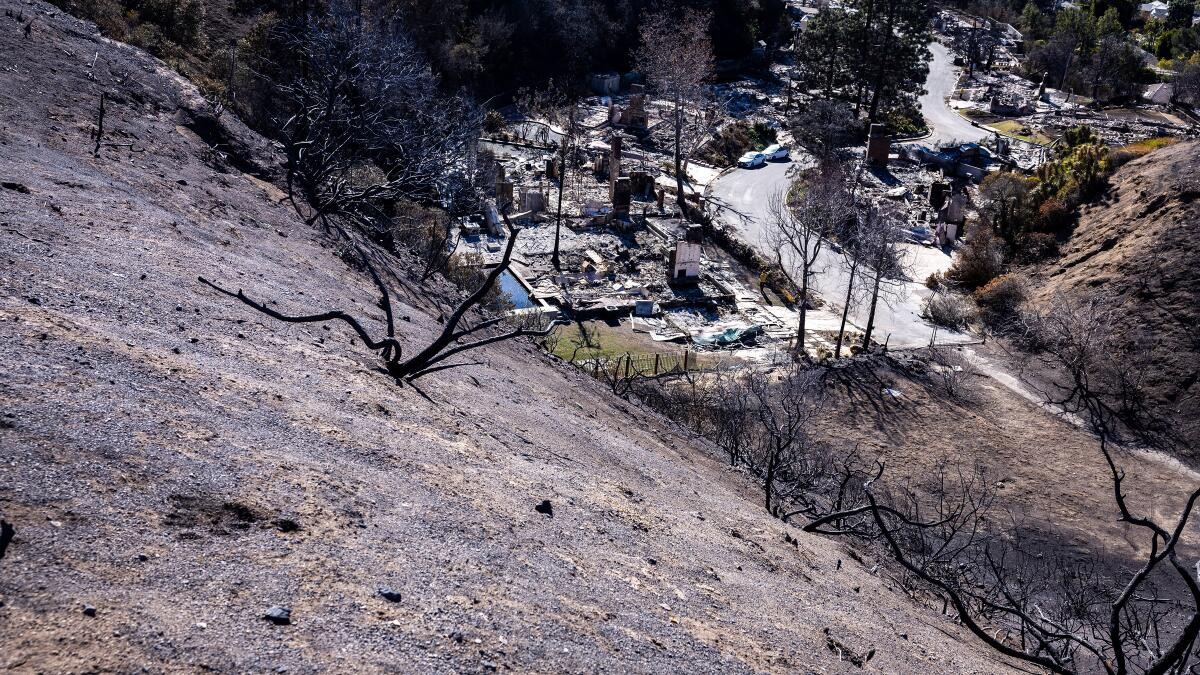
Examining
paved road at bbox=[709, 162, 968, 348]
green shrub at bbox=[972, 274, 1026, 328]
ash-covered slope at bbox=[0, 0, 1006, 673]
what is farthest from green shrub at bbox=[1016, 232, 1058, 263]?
ash-covered slope at bbox=[0, 0, 1006, 673]

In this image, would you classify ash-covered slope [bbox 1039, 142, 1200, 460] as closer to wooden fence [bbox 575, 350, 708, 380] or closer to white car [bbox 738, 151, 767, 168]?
wooden fence [bbox 575, 350, 708, 380]

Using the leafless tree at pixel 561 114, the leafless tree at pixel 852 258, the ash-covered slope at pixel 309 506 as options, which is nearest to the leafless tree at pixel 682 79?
the leafless tree at pixel 561 114

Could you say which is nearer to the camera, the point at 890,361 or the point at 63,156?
the point at 63,156

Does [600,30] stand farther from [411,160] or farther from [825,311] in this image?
[411,160]

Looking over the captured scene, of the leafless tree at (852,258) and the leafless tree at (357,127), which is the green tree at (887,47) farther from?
the leafless tree at (357,127)

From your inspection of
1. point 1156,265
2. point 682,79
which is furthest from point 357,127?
point 682,79

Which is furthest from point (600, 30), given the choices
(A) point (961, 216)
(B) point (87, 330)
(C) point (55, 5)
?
(B) point (87, 330)

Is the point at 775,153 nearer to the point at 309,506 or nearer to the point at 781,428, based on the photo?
the point at 781,428
